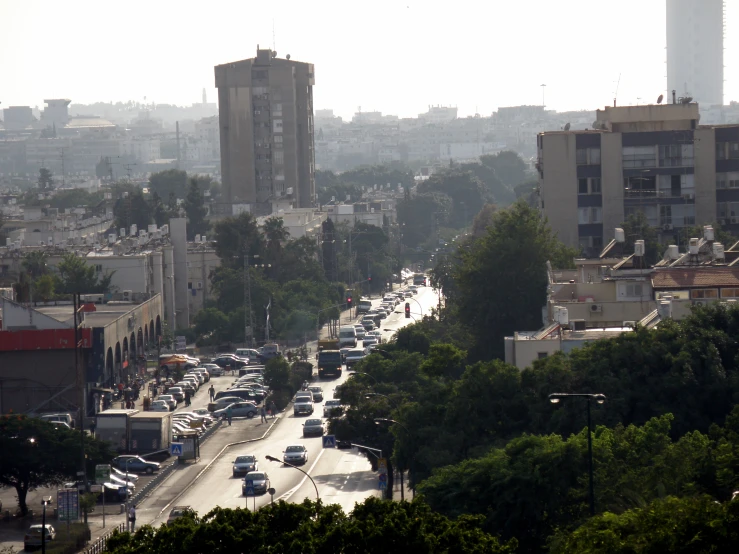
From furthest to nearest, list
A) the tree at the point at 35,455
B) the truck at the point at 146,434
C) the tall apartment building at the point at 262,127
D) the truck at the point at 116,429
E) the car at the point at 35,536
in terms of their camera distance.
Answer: the tall apartment building at the point at 262,127, the truck at the point at 146,434, the truck at the point at 116,429, the tree at the point at 35,455, the car at the point at 35,536

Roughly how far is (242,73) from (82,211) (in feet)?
54.9

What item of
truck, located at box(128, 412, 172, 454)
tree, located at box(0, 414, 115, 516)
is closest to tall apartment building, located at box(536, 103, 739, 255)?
truck, located at box(128, 412, 172, 454)

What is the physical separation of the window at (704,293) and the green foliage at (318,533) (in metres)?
18.5

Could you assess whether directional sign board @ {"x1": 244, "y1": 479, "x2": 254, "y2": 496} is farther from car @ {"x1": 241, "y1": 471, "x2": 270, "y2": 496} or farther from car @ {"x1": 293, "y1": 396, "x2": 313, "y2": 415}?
car @ {"x1": 293, "y1": 396, "x2": 313, "y2": 415}

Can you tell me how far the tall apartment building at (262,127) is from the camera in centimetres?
10638

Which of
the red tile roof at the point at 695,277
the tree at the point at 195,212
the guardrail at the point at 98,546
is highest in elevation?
the red tile roof at the point at 695,277

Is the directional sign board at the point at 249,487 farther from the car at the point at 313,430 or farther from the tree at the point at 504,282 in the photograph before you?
the tree at the point at 504,282

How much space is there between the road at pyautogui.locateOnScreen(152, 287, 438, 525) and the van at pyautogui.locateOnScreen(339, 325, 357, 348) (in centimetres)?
1745

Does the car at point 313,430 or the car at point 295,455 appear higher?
the car at point 295,455

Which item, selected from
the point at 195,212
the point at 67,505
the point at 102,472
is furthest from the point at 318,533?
the point at 195,212

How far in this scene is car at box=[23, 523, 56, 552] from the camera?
3086 cm

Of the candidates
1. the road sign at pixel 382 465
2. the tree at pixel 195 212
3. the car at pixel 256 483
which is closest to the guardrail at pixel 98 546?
the car at pixel 256 483

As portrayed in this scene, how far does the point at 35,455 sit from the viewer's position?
36.3 meters

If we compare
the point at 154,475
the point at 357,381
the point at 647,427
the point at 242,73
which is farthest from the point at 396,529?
the point at 242,73
